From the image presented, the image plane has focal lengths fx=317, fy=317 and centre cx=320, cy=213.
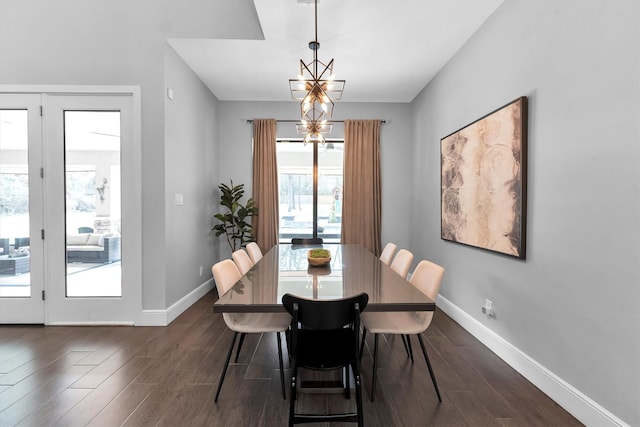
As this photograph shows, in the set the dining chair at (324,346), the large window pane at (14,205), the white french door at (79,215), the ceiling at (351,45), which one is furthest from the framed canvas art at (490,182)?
the large window pane at (14,205)

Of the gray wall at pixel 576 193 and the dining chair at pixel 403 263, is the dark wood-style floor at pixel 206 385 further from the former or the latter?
the dining chair at pixel 403 263

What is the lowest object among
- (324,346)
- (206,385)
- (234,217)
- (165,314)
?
(206,385)

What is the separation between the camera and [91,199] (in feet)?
10.7

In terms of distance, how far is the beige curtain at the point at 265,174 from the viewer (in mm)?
5039

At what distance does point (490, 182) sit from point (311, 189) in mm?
3008

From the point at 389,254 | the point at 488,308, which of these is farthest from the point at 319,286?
the point at 488,308

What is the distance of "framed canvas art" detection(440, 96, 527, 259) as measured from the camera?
235 cm

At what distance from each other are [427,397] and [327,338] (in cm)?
79

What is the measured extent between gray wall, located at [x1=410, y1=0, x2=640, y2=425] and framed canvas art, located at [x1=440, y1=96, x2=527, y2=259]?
0.08 m

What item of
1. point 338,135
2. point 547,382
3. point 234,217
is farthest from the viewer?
point 338,135

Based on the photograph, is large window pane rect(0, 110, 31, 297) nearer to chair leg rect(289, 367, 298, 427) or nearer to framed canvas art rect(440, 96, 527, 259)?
chair leg rect(289, 367, 298, 427)

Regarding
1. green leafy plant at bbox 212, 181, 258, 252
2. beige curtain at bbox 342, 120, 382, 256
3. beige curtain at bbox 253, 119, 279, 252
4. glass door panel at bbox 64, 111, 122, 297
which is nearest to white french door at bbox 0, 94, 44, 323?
glass door panel at bbox 64, 111, 122, 297

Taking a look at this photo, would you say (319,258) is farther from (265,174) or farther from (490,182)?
(265,174)

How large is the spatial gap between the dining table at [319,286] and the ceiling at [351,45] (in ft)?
7.07
